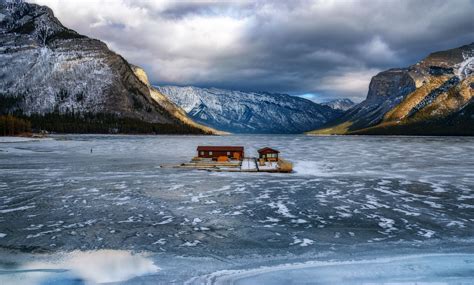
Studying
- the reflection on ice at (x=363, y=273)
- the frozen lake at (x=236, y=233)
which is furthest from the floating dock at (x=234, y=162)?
the reflection on ice at (x=363, y=273)

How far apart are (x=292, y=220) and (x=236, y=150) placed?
4418cm

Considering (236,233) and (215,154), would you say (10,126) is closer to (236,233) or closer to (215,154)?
(215,154)

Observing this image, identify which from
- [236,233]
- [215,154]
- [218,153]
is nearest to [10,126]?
[215,154]

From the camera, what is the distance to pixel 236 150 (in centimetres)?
6500

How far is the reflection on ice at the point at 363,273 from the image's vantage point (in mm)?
12375

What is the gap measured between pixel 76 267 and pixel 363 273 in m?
10.1

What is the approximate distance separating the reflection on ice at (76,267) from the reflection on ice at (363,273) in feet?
8.50

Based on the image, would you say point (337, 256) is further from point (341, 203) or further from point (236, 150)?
point (236, 150)

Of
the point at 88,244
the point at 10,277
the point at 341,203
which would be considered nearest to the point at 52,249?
the point at 88,244

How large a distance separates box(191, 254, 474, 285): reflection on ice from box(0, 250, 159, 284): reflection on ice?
259 centimetres

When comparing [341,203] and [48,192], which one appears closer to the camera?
[341,203]

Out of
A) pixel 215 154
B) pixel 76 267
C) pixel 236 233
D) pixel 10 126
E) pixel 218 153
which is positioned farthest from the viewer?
pixel 10 126

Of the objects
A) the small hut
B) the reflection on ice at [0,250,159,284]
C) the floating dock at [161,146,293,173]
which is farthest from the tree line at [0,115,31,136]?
the reflection on ice at [0,250,159,284]

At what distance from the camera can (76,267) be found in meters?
13.6
